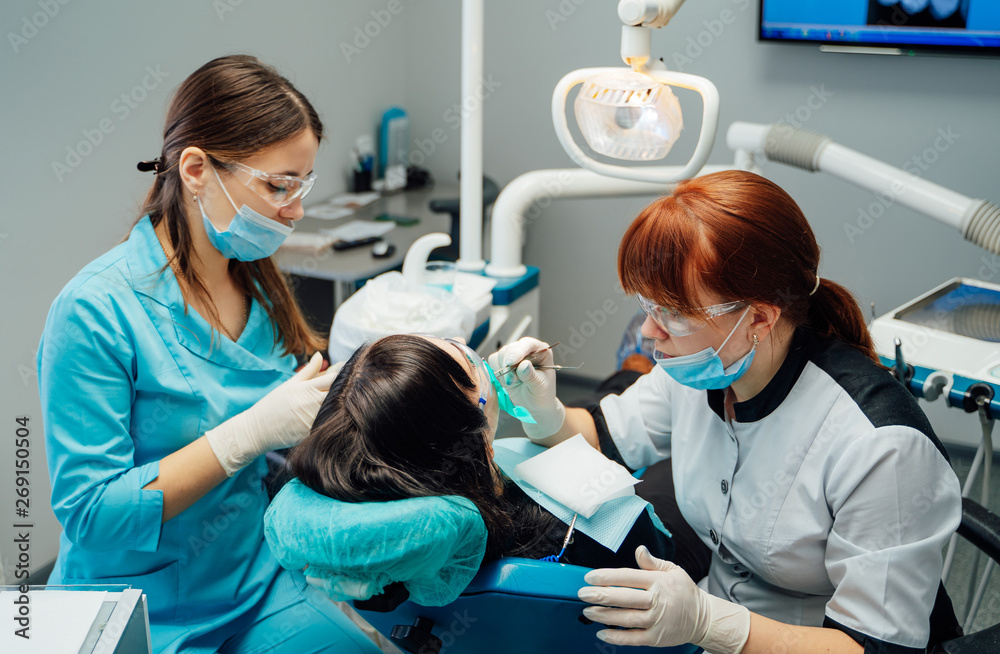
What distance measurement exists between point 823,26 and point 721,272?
1.92 metres

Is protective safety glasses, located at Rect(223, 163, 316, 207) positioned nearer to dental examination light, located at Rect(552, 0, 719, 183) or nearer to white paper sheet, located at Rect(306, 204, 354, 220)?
dental examination light, located at Rect(552, 0, 719, 183)

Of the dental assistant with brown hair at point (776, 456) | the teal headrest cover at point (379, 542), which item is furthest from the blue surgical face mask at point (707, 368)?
the teal headrest cover at point (379, 542)

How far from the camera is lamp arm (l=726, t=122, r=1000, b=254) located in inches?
62.9

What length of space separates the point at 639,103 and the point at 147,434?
1028mm

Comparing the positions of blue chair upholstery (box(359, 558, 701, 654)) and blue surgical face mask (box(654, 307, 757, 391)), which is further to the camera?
blue surgical face mask (box(654, 307, 757, 391))

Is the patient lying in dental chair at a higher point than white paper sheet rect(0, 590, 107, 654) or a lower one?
higher

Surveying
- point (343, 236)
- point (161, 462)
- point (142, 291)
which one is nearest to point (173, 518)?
point (161, 462)

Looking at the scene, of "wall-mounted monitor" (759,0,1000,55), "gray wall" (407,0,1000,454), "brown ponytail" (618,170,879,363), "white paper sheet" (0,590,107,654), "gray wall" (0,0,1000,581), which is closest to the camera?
"white paper sheet" (0,590,107,654)

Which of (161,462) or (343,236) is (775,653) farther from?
(343,236)

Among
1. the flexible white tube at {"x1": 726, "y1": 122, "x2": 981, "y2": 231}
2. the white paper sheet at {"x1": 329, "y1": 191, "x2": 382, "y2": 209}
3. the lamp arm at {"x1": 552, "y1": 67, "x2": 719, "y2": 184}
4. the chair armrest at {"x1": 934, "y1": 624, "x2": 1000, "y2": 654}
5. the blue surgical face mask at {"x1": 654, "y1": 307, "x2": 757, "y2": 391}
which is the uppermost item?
the lamp arm at {"x1": 552, "y1": 67, "x2": 719, "y2": 184}

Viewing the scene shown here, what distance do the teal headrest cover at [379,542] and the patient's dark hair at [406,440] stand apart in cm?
3

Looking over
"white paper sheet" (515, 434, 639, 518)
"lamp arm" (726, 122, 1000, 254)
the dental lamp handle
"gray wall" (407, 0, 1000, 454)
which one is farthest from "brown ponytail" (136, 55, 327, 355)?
"gray wall" (407, 0, 1000, 454)

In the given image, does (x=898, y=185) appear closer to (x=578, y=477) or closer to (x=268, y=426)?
(x=578, y=477)

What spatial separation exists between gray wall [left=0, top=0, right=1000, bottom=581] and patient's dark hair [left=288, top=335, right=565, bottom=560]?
1.34 m
